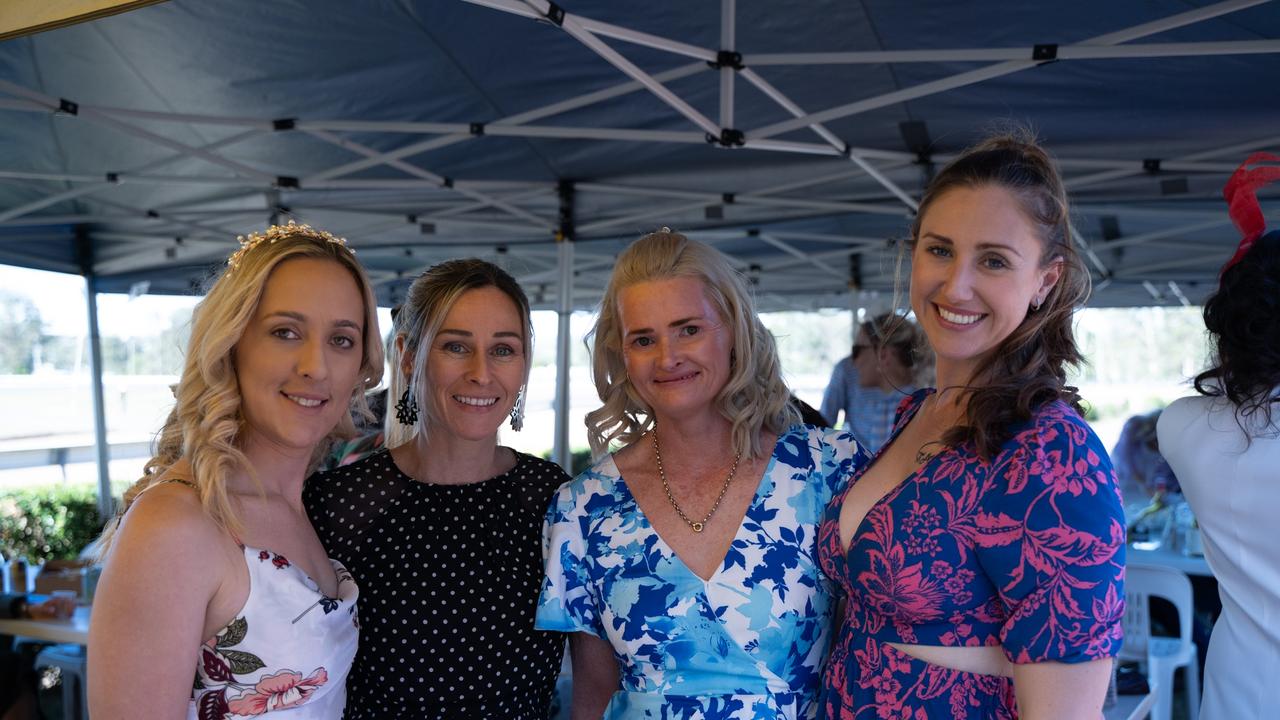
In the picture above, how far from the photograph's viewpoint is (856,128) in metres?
4.97

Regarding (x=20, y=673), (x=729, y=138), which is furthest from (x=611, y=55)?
(x=20, y=673)

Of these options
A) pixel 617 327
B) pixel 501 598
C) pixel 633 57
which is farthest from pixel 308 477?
pixel 633 57

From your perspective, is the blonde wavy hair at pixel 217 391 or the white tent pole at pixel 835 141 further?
the white tent pole at pixel 835 141

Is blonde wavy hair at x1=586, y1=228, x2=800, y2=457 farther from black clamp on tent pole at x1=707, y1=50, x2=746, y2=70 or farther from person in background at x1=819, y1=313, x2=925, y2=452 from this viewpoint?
person in background at x1=819, y1=313, x2=925, y2=452

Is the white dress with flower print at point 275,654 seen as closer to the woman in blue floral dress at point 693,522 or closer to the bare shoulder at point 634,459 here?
the woman in blue floral dress at point 693,522

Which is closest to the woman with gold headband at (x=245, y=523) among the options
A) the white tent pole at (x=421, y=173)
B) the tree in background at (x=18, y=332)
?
the white tent pole at (x=421, y=173)

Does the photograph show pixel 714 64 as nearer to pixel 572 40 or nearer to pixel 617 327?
pixel 572 40

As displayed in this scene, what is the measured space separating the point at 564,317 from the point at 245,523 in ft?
16.1

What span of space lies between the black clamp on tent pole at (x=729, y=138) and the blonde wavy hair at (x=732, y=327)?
2202 millimetres

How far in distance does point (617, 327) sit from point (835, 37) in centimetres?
231

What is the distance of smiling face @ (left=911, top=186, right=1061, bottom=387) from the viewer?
1.40 metres

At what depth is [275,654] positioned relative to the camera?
4.82 ft

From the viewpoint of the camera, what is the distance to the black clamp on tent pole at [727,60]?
11.5 ft

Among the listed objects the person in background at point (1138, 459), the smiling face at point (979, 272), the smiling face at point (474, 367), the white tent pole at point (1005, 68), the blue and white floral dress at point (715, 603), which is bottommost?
the person in background at point (1138, 459)
